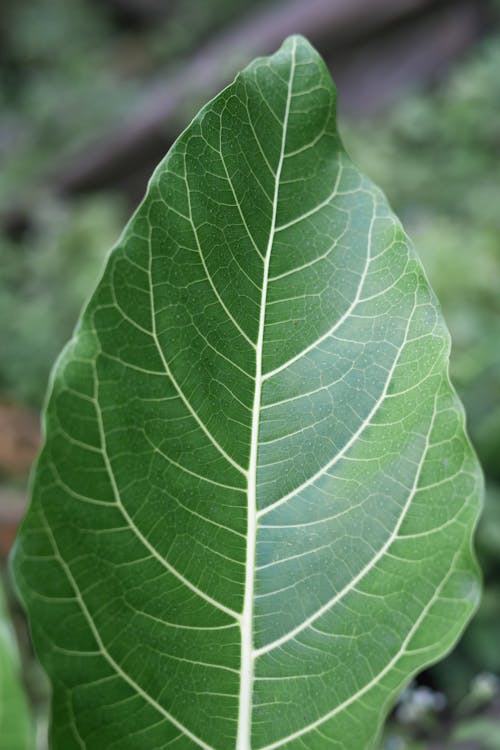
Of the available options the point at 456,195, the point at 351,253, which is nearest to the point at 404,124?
the point at 456,195

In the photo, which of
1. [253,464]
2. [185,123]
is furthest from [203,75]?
[253,464]

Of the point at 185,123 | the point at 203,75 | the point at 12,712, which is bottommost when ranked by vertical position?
the point at 12,712

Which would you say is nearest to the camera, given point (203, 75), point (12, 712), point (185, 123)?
point (12, 712)

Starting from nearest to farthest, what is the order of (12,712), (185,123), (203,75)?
1. (12,712)
2. (185,123)
3. (203,75)

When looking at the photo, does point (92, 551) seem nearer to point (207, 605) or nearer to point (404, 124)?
point (207, 605)

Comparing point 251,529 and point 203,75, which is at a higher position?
point 203,75

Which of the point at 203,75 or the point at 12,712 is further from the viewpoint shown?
the point at 203,75

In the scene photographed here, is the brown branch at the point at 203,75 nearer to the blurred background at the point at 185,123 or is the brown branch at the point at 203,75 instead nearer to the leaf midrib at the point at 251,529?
the blurred background at the point at 185,123

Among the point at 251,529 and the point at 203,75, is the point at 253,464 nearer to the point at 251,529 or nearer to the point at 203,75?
the point at 251,529
